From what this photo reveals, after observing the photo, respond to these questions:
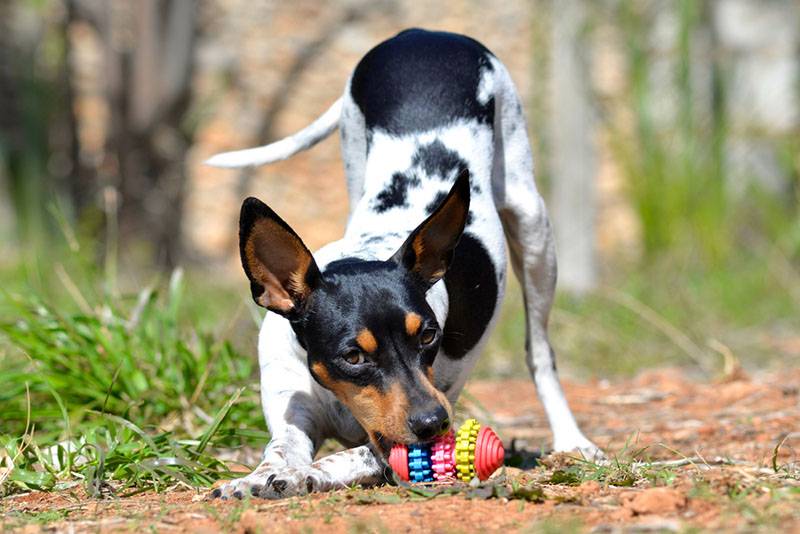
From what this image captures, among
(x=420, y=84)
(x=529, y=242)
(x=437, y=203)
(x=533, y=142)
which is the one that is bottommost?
(x=529, y=242)

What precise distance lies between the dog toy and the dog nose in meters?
0.06

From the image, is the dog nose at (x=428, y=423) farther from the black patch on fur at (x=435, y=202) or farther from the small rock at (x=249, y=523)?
the black patch on fur at (x=435, y=202)

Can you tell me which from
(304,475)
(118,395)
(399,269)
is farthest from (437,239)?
(118,395)

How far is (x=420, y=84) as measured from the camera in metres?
4.50

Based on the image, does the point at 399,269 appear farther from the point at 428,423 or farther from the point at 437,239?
the point at 428,423

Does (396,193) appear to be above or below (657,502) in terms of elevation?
above

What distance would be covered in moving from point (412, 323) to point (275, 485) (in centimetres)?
59

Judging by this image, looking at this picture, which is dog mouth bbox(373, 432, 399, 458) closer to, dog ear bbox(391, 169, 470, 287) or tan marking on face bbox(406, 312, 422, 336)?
tan marking on face bbox(406, 312, 422, 336)

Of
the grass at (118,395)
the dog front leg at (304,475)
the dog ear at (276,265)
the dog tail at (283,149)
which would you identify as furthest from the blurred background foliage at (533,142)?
the dog front leg at (304,475)

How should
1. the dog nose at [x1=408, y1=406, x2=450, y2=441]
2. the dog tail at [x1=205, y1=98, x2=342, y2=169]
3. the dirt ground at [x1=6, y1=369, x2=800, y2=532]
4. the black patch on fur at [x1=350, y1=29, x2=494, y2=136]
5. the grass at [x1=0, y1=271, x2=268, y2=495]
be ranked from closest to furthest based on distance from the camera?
1. the dirt ground at [x1=6, y1=369, x2=800, y2=532]
2. the dog nose at [x1=408, y1=406, x2=450, y2=441]
3. the grass at [x1=0, y1=271, x2=268, y2=495]
4. the black patch on fur at [x1=350, y1=29, x2=494, y2=136]
5. the dog tail at [x1=205, y1=98, x2=342, y2=169]

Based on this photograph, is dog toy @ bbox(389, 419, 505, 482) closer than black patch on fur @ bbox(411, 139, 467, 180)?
Yes

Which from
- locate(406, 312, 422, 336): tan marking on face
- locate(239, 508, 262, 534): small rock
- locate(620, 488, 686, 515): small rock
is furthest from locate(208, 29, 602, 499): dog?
locate(620, 488, 686, 515): small rock

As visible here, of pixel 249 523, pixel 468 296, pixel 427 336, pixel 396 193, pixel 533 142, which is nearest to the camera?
pixel 249 523

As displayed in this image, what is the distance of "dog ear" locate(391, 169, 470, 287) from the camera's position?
358 cm
